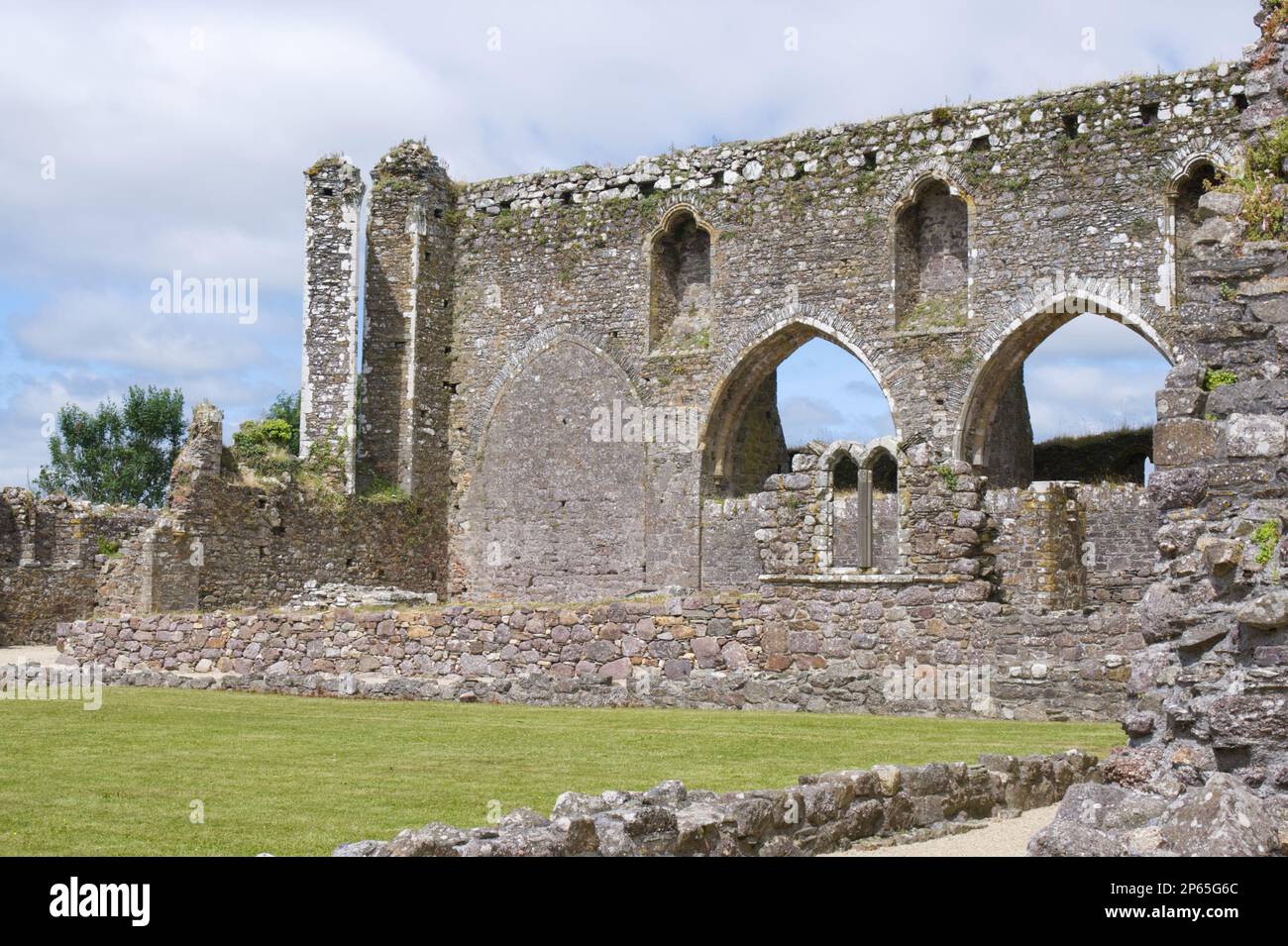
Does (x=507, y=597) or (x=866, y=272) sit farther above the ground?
(x=866, y=272)

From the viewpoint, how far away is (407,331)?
91.7 feet

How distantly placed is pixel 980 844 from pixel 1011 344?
16.8 m

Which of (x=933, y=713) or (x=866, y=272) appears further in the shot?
(x=866, y=272)

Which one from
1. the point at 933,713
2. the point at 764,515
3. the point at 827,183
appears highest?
the point at 827,183

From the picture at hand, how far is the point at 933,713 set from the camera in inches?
541

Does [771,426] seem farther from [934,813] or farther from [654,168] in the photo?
[934,813]

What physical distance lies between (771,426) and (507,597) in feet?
18.2

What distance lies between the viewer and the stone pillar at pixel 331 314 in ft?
89.8

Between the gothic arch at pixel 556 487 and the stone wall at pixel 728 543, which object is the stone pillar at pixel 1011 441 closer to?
the stone wall at pixel 728 543

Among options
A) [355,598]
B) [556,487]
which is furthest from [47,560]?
[556,487]

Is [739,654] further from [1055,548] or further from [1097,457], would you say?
[1097,457]

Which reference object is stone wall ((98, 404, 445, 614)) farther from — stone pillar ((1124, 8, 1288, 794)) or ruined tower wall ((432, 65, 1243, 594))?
stone pillar ((1124, 8, 1288, 794))
